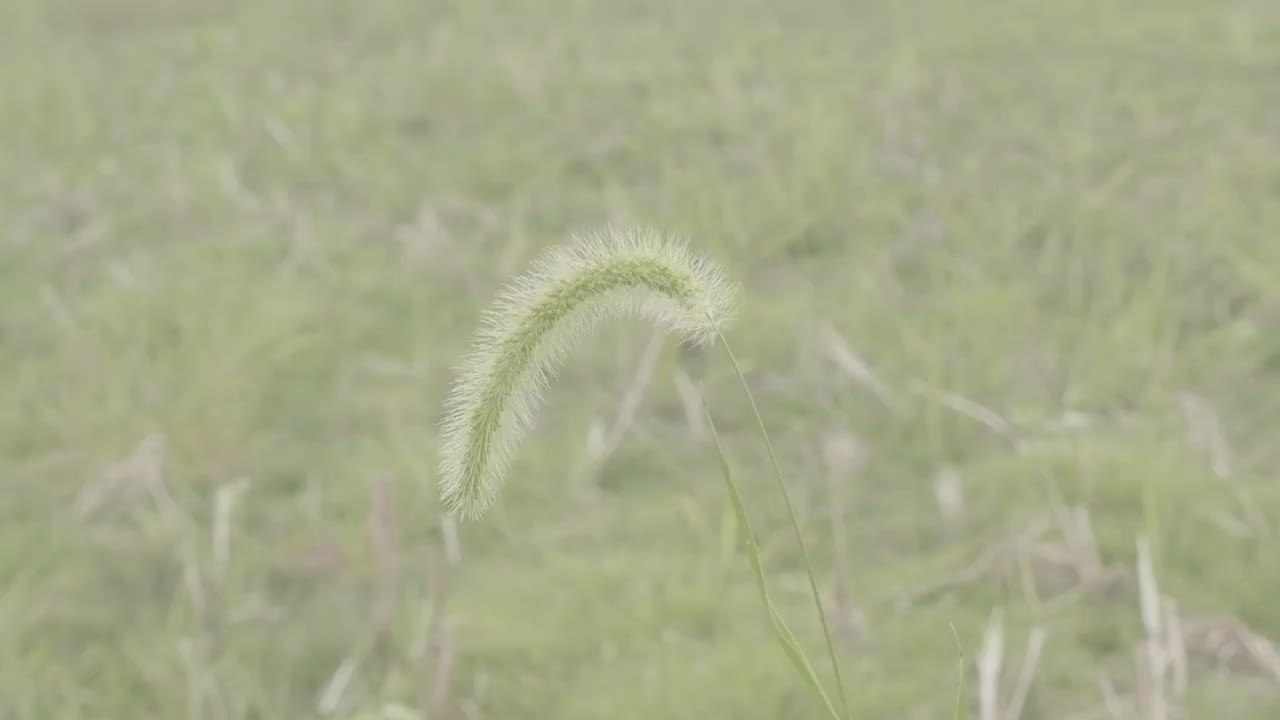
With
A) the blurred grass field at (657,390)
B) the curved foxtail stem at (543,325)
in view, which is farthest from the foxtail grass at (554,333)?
the blurred grass field at (657,390)

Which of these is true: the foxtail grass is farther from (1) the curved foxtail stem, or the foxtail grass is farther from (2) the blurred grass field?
(2) the blurred grass field

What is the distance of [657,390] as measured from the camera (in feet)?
9.95

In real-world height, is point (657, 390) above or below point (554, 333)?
above

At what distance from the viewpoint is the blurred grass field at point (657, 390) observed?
6.82 ft

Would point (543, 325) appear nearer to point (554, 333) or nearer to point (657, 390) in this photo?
point (554, 333)

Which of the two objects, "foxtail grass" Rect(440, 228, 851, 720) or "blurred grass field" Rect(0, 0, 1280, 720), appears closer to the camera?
"foxtail grass" Rect(440, 228, 851, 720)

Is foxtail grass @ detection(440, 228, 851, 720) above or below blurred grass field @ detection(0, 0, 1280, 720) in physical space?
below

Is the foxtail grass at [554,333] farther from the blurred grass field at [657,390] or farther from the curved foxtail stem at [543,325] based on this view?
the blurred grass field at [657,390]

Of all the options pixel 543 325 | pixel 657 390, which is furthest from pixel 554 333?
pixel 657 390

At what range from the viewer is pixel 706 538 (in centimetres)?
241

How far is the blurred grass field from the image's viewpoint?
208cm

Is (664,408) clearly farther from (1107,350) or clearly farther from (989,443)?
(1107,350)

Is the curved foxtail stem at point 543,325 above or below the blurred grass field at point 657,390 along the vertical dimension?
below

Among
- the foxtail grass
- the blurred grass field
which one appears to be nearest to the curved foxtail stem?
the foxtail grass
